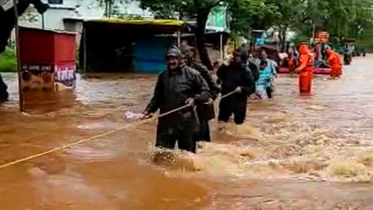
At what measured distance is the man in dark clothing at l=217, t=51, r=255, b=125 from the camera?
13.1 metres

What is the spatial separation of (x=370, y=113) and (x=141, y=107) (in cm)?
516

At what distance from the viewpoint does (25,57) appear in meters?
22.7

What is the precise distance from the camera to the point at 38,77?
2278 cm

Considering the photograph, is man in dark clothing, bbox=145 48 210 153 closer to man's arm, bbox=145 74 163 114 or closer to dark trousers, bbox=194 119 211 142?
man's arm, bbox=145 74 163 114

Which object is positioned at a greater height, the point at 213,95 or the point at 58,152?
the point at 213,95

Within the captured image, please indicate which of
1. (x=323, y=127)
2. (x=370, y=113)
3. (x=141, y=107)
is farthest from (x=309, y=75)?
(x=323, y=127)

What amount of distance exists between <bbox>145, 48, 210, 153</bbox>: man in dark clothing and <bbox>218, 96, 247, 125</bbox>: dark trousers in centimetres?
395

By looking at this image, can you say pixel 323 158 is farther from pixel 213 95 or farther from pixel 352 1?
pixel 352 1

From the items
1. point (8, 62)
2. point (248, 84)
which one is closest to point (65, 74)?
point (248, 84)

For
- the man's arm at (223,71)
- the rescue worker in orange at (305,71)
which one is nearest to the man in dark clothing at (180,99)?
the man's arm at (223,71)

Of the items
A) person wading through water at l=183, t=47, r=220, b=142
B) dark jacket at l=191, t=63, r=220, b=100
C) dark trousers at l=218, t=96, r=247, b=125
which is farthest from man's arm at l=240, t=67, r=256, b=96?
dark jacket at l=191, t=63, r=220, b=100

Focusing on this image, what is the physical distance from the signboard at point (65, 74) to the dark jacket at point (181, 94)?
13634mm

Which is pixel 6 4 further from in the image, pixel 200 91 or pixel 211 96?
pixel 200 91

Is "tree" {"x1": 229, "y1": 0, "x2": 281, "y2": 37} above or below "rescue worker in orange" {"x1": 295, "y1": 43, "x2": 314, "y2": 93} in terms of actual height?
above
